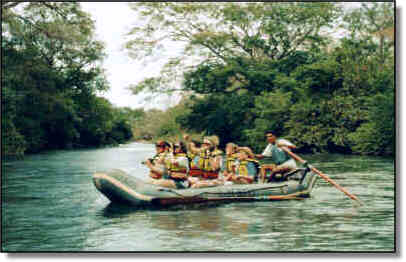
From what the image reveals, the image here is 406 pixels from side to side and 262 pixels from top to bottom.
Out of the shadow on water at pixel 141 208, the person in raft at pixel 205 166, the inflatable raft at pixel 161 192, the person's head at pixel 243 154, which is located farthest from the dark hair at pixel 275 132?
the shadow on water at pixel 141 208

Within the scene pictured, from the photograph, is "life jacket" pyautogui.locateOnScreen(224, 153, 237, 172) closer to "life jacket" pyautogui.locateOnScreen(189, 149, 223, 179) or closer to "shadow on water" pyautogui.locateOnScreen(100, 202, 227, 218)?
"life jacket" pyautogui.locateOnScreen(189, 149, 223, 179)

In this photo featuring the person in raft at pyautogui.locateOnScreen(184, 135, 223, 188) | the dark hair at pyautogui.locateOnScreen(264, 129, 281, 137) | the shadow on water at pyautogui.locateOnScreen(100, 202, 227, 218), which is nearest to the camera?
the shadow on water at pyautogui.locateOnScreen(100, 202, 227, 218)

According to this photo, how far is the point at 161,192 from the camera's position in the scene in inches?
400

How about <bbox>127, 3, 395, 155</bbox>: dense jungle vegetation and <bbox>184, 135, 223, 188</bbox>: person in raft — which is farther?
<bbox>127, 3, 395, 155</bbox>: dense jungle vegetation

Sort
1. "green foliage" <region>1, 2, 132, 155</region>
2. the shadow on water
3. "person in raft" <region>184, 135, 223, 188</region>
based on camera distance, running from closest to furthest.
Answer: the shadow on water, "person in raft" <region>184, 135, 223, 188</region>, "green foliage" <region>1, 2, 132, 155</region>

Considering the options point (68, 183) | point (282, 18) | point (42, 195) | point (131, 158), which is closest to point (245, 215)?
point (42, 195)

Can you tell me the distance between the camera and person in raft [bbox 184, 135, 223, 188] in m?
10.7

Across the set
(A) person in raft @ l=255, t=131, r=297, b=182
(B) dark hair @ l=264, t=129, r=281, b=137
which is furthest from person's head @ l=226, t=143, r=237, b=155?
(B) dark hair @ l=264, t=129, r=281, b=137

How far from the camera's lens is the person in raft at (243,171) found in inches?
431

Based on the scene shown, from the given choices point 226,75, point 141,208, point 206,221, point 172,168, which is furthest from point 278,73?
point 206,221

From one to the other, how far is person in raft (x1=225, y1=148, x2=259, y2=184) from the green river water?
0.63 meters

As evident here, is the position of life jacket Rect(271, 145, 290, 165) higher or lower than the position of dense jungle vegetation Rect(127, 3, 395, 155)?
lower

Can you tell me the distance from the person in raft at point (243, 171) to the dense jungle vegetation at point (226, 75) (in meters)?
1.95

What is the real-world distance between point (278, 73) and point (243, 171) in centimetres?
544
